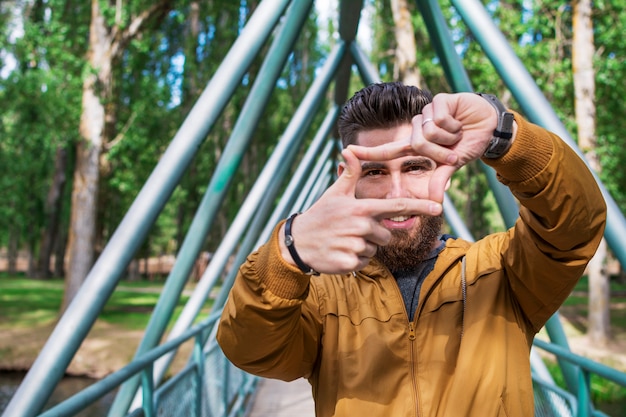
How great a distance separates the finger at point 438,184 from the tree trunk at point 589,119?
34.0 feet

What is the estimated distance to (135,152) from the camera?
46.1 ft

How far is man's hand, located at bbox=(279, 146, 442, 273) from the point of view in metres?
1.06

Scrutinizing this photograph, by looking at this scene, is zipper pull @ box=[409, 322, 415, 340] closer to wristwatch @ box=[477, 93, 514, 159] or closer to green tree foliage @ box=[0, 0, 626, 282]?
wristwatch @ box=[477, 93, 514, 159]

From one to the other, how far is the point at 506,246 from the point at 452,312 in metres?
0.23

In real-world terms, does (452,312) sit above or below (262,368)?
above

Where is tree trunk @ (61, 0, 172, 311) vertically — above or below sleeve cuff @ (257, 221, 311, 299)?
above

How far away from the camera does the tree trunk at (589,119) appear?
428 inches

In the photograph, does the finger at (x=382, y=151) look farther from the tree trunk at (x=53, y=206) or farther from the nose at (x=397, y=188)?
the tree trunk at (x=53, y=206)

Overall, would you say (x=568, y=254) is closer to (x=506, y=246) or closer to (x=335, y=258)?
(x=506, y=246)

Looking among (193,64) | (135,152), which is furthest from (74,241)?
(193,64)

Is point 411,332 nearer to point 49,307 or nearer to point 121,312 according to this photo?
point 121,312

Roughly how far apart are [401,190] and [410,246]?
0.33 m

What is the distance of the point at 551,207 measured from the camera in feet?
4.40

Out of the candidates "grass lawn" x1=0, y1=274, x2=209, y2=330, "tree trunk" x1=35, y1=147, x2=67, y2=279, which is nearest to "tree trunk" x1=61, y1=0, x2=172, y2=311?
"grass lawn" x1=0, y1=274, x2=209, y2=330
